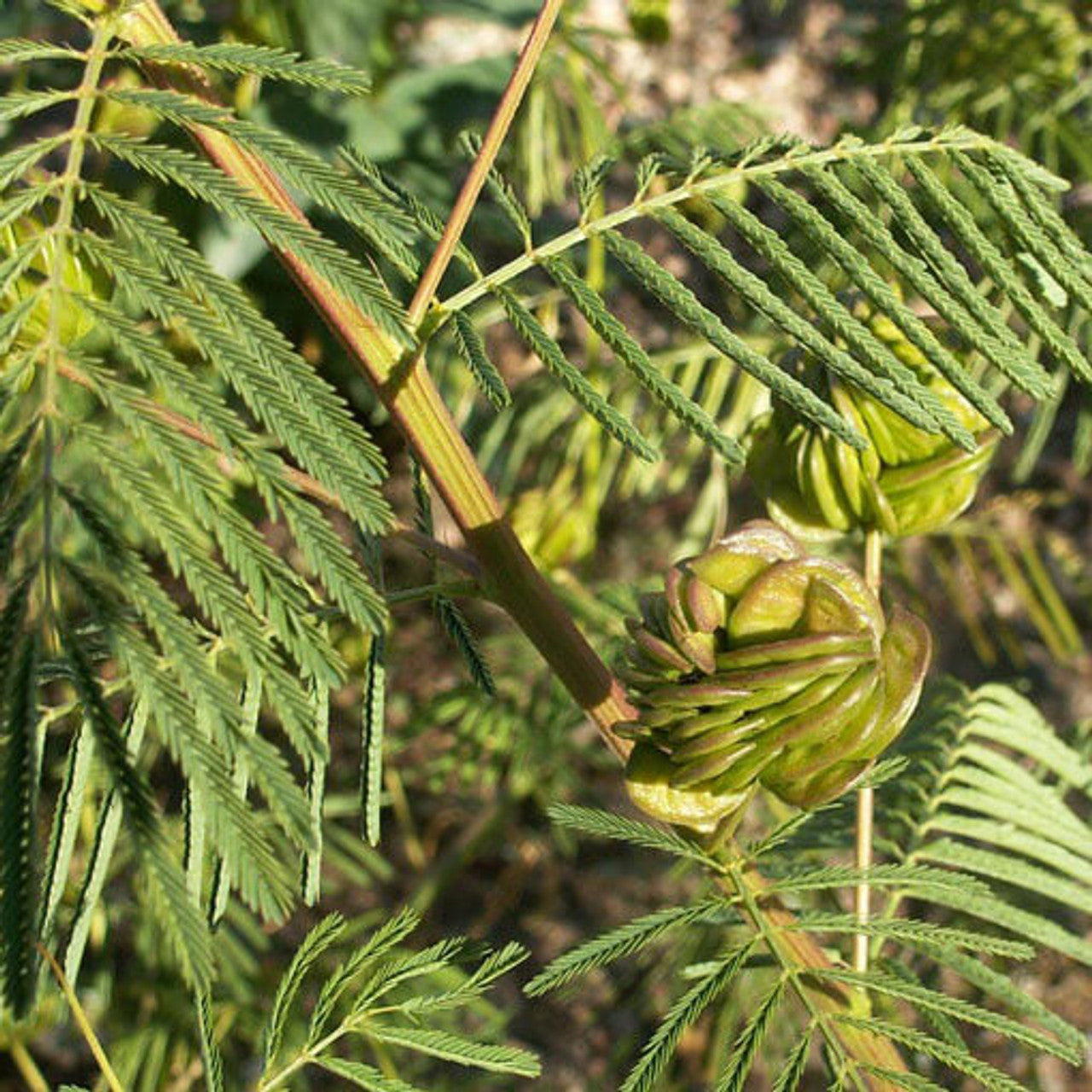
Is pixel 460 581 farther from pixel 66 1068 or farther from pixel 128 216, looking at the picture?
pixel 66 1068

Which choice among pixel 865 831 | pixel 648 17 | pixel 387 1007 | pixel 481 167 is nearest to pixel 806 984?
pixel 865 831

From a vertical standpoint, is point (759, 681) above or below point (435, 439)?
below

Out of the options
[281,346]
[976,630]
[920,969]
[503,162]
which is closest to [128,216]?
[281,346]

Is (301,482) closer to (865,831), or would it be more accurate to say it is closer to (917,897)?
(865,831)

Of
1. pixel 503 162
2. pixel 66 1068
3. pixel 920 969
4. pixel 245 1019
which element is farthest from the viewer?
pixel 66 1068

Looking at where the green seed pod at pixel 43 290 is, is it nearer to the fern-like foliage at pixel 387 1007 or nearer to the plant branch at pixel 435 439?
the plant branch at pixel 435 439

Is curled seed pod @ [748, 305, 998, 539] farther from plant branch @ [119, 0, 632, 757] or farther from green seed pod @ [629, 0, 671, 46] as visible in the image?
green seed pod @ [629, 0, 671, 46]
